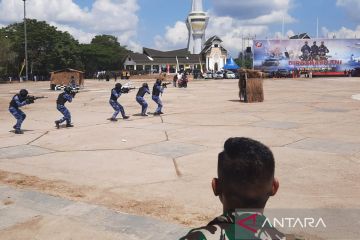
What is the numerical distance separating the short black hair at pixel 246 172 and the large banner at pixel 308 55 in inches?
2572

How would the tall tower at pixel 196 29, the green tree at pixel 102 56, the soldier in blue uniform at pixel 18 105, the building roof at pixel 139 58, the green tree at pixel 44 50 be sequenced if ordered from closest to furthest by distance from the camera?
the soldier in blue uniform at pixel 18 105
the green tree at pixel 44 50
the green tree at pixel 102 56
the building roof at pixel 139 58
the tall tower at pixel 196 29

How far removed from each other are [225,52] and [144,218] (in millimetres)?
100286

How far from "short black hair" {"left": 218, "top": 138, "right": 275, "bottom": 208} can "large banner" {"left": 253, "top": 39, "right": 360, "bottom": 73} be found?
2572 inches

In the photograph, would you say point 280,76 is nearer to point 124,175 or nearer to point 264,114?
point 264,114

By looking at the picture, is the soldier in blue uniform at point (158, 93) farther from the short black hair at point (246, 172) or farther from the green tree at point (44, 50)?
the green tree at point (44, 50)

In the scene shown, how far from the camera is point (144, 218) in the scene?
5.05 m

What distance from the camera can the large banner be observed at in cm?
6569

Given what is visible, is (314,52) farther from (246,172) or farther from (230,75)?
(246,172)

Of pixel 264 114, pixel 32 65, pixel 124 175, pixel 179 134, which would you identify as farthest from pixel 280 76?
pixel 124 175

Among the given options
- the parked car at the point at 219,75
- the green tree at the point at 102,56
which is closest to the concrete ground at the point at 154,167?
the parked car at the point at 219,75

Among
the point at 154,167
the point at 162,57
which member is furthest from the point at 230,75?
the point at 154,167

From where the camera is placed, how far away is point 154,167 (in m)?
7.79

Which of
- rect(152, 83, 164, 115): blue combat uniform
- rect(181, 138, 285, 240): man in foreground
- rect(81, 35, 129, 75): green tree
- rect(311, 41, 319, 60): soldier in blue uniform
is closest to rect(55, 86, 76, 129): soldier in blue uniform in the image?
rect(152, 83, 164, 115): blue combat uniform

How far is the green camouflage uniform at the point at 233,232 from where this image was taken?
1735 millimetres
